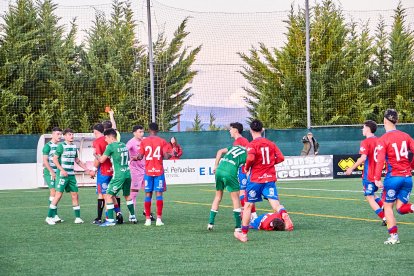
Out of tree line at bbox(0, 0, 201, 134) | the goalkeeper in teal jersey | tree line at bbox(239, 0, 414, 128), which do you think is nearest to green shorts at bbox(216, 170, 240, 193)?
the goalkeeper in teal jersey

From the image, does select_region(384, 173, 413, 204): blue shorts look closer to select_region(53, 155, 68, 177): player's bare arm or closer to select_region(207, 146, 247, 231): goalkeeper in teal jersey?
select_region(207, 146, 247, 231): goalkeeper in teal jersey

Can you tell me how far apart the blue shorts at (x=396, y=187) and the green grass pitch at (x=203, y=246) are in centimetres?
67

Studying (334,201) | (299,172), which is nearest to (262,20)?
(299,172)

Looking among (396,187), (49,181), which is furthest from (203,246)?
(49,181)

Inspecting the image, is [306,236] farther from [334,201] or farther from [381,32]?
[381,32]

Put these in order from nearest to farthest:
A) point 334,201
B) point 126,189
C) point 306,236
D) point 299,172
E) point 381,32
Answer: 1. point 306,236
2. point 126,189
3. point 334,201
4. point 299,172
5. point 381,32

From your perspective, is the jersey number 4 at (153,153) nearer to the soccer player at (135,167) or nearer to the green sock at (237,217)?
the soccer player at (135,167)

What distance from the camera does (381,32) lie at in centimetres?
4272

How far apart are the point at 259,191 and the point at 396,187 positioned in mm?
2353

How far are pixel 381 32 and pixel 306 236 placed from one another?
3105 cm

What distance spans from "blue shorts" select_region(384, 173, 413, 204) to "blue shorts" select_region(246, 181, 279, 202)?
214 centimetres

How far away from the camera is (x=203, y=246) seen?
12.2 metres

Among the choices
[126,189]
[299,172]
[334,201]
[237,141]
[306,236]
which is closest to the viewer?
[306,236]

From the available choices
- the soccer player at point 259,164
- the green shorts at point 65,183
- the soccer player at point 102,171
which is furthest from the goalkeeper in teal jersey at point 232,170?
the green shorts at point 65,183
